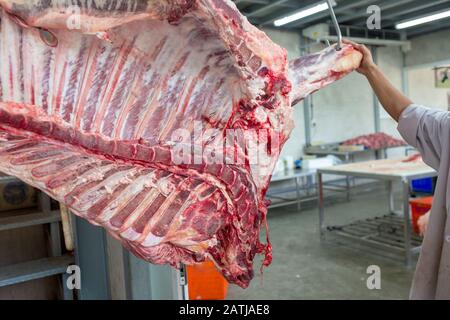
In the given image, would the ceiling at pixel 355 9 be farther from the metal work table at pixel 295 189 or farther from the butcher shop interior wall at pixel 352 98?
the butcher shop interior wall at pixel 352 98

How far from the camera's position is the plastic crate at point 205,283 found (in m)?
3.40

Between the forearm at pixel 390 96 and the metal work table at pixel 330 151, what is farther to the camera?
the metal work table at pixel 330 151

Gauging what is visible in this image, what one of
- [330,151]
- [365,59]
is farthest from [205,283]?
[330,151]

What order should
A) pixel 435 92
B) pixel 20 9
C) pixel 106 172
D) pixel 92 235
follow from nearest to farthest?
pixel 20 9, pixel 106 172, pixel 92 235, pixel 435 92

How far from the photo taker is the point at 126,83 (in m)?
1.04

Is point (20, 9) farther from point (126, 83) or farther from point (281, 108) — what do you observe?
point (281, 108)

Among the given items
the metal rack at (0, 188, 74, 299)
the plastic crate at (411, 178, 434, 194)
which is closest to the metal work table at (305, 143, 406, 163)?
the plastic crate at (411, 178, 434, 194)

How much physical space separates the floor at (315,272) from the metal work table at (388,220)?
190 millimetres

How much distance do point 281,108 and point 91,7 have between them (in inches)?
21.3

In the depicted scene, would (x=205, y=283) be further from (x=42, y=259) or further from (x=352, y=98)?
(x=352, y=98)

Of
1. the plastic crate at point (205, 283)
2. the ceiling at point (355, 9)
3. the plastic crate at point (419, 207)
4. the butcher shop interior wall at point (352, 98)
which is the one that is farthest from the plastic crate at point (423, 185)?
the plastic crate at point (205, 283)

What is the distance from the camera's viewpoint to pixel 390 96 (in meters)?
1.65

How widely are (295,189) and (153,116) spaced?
7.22m

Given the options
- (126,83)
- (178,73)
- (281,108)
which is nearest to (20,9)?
(126,83)
